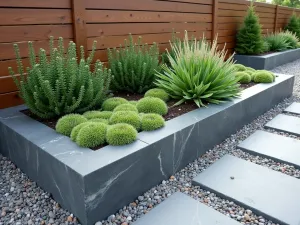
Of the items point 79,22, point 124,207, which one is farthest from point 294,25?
point 124,207

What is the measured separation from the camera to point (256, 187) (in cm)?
198

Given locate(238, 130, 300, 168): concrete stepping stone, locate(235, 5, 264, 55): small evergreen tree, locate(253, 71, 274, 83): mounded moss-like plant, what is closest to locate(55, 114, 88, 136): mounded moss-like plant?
locate(238, 130, 300, 168): concrete stepping stone

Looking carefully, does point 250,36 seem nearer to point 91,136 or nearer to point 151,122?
point 151,122

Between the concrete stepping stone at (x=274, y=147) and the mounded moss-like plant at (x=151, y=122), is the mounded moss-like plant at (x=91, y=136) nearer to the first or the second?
the mounded moss-like plant at (x=151, y=122)

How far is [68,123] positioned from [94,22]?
1644 mm

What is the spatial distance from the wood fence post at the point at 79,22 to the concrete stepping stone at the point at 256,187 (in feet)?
6.67

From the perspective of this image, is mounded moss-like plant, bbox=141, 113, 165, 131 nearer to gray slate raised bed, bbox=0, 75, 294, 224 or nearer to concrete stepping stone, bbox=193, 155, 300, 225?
gray slate raised bed, bbox=0, 75, 294, 224

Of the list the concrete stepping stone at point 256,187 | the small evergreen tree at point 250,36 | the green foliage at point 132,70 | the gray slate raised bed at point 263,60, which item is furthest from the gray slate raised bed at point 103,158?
the small evergreen tree at point 250,36

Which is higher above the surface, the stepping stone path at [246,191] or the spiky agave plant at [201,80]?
the spiky agave plant at [201,80]

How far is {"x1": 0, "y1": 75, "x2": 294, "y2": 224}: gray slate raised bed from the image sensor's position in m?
1.62

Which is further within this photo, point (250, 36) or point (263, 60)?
point (250, 36)

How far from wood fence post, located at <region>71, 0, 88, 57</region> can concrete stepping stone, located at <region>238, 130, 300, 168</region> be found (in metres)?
2.11

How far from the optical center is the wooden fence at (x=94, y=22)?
2.60 meters

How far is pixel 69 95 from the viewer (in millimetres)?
2275
